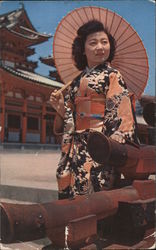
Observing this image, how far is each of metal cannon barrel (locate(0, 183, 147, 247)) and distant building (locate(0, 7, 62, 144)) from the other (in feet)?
25.5

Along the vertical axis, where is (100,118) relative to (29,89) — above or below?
below

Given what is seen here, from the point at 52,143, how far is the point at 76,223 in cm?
960

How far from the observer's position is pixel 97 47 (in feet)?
3.55

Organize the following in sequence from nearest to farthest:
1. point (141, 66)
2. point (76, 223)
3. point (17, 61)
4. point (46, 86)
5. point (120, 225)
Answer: point (76, 223)
point (120, 225)
point (141, 66)
point (46, 86)
point (17, 61)

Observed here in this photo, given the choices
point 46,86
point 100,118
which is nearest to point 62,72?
point 100,118

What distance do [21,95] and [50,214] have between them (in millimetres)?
9191

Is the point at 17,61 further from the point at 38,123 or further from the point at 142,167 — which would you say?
the point at 142,167

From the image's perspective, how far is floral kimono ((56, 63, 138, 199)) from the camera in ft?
3.28

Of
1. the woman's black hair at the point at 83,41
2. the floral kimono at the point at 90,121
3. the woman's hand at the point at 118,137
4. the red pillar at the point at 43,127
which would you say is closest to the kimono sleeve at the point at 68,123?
the floral kimono at the point at 90,121

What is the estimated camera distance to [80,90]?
112 cm

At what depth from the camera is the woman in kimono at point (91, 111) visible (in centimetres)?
100

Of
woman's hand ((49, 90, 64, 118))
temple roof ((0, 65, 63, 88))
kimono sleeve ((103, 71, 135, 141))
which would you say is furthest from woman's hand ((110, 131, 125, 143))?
temple roof ((0, 65, 63, 88))

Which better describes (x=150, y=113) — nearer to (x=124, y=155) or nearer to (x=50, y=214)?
(x=124, y=155)

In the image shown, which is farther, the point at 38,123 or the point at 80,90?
the point at 38,123
